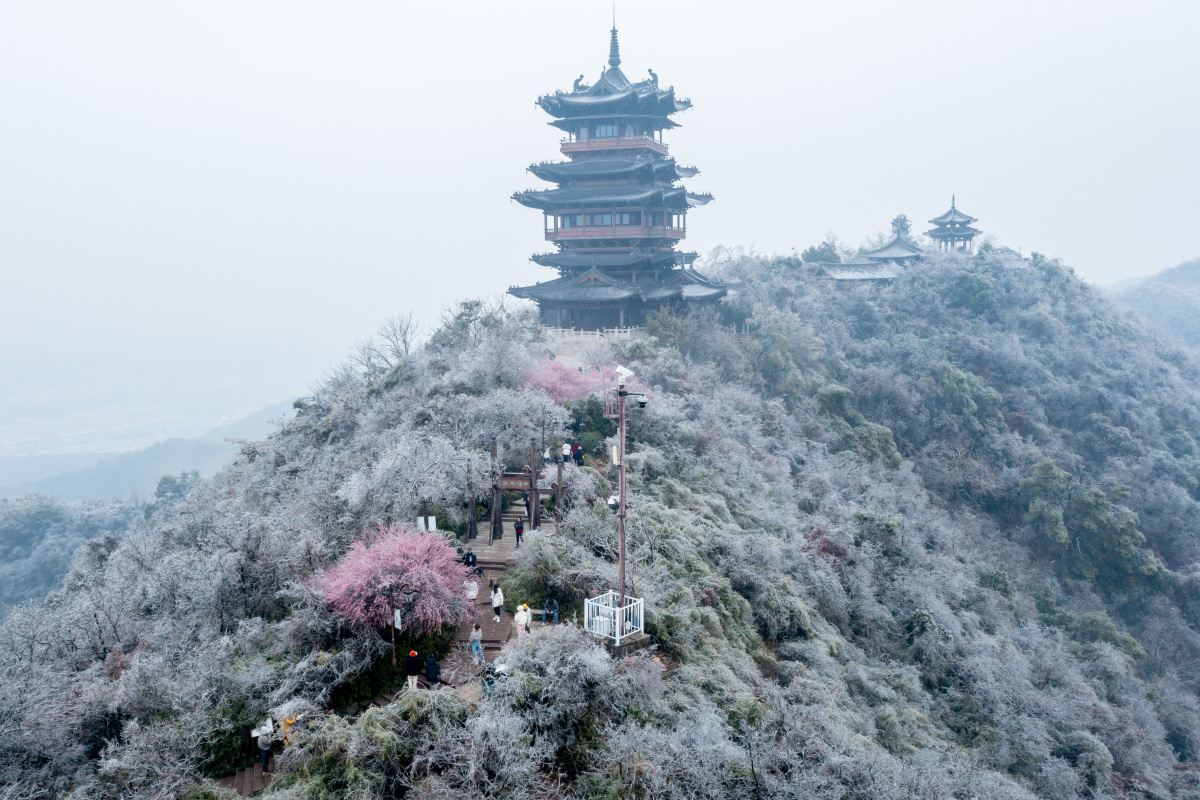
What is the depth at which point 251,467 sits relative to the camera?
32.5 meters

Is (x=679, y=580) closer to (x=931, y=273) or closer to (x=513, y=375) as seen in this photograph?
(x=513, y=375)

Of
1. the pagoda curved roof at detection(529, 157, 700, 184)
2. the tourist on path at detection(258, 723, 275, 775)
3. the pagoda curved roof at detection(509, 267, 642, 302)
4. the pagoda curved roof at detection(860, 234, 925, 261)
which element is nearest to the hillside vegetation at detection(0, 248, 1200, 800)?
the tourist on path at detection(258, 723, 275, 775)

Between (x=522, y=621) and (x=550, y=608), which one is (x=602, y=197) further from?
(x=522, y=621)

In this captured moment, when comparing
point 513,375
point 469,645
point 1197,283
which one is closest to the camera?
point 469,645

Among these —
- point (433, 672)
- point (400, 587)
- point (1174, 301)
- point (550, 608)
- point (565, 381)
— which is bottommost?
point (433, 672)

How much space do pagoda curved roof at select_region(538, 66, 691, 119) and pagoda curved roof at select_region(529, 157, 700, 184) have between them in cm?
273

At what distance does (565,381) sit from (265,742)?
1912 cm

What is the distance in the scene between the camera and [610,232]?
146ft

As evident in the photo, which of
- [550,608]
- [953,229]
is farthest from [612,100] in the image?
[953,229]

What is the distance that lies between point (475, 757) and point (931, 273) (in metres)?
56.8

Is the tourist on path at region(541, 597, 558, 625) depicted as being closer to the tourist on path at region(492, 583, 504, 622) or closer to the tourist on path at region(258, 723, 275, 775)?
the tourist on path at region(492, 583, 504, 622)

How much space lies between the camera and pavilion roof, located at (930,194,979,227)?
241 feet

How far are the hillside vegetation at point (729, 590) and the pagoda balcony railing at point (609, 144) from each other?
435 inches

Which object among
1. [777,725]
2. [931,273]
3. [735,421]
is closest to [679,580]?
[777,725]
